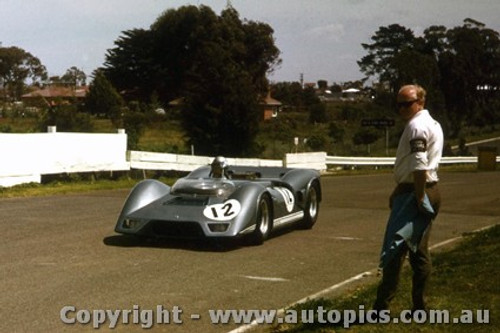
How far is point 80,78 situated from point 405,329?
3024 inches

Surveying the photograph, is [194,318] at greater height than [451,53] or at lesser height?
lesser

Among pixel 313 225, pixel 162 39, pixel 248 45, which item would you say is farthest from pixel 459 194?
pixel 162 39

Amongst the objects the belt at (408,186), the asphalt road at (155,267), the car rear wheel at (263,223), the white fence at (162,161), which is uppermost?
the belt at (408,186)

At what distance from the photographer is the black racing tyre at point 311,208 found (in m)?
13.5

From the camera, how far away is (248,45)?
5856 cm

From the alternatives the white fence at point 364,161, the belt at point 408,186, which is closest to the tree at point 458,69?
the white fence at point 364,161

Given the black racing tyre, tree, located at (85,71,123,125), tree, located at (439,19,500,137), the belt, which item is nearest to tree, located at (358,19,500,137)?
tree, located at (439,19,500,137)

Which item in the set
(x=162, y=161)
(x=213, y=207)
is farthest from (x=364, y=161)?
(x=213, y=207)

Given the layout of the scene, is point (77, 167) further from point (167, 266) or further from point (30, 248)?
point (167, 266)

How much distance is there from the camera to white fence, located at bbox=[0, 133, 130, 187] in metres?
19.8

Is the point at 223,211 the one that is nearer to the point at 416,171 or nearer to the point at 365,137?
the point at 416,171

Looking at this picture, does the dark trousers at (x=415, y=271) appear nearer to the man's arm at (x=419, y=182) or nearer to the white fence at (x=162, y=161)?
the man's arm at (x=419, y=182)

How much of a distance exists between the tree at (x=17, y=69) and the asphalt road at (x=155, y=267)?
62.7 meters

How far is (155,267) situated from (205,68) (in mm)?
33329
